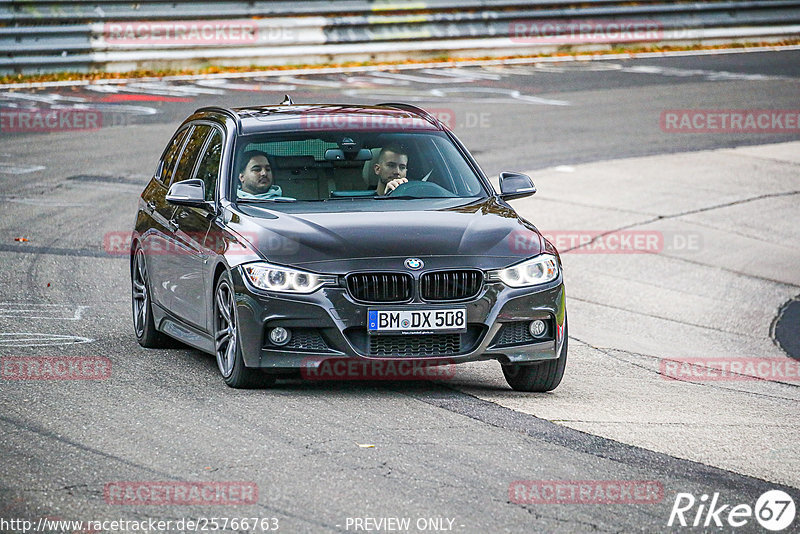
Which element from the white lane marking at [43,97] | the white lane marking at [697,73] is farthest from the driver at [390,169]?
the white lane marking at [697,73]

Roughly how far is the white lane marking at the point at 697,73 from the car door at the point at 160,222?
18915 mm

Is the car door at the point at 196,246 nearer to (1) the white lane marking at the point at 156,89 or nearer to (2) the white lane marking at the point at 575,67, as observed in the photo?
(1) the white lane marking at the point at 156,89

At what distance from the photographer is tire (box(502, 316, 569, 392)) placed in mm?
8383

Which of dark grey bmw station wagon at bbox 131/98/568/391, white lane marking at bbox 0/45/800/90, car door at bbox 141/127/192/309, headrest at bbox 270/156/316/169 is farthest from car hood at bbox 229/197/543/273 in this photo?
white lane marking at bbox 0/45/800/90

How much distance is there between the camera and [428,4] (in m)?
29.6

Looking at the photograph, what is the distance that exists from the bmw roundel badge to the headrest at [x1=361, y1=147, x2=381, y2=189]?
1409mm

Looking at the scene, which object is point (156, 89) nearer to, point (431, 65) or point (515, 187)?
point (431, 65)

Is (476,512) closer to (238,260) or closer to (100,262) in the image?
(238,260)

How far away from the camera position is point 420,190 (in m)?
9.15

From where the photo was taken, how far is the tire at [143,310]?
9.79 meters

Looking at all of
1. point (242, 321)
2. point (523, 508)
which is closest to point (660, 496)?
point (523, 508)

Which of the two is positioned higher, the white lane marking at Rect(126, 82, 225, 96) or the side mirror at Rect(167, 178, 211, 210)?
the side mirror at Rect(167, 178, 211, 210)

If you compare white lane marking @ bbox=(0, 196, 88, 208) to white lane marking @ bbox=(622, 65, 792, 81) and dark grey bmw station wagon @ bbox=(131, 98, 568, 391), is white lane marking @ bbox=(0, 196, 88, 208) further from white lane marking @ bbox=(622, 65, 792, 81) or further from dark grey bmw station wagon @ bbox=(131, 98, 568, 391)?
white lane marking @ bbox=(622, 65, 792, 81)

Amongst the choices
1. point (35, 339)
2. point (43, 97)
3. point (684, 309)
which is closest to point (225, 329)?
point (35, 339)
